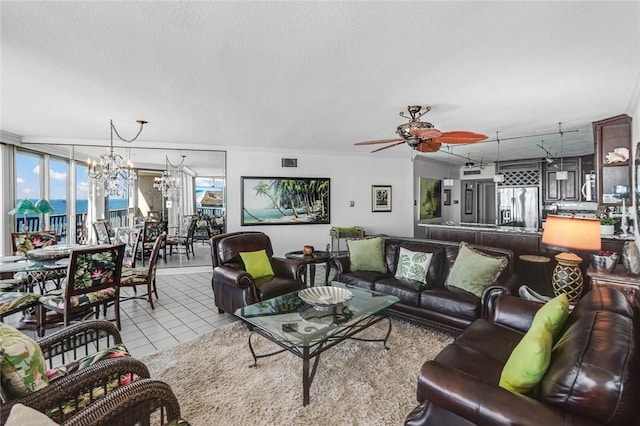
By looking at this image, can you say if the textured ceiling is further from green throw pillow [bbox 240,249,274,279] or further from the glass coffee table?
the glass coffee table

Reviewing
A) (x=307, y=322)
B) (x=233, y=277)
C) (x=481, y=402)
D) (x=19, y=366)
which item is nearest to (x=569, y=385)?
(x=481, y=402)

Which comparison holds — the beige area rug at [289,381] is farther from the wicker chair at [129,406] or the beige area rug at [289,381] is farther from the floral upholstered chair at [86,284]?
the floral upholstered chair at [86,284]

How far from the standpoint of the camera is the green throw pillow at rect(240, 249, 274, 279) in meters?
3.52

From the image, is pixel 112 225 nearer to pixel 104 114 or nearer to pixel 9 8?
pixel 104 114

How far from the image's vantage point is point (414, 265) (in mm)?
3469

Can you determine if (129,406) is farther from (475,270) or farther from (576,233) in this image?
(576,233)

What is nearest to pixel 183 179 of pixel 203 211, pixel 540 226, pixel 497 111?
pixel 203 211

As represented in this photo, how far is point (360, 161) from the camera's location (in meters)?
6.52

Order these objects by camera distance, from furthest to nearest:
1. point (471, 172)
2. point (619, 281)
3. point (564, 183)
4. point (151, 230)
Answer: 1. point (471, 172)
2. point (564, 183)
3. point (151, 230)
4. point (619, 281)

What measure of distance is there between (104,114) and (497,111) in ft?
15.4

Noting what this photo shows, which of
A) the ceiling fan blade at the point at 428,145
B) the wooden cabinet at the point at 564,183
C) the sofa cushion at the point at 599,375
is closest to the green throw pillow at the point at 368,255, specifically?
the ceiling fan blade at the point at 428,145

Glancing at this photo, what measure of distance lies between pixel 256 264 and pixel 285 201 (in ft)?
8.42

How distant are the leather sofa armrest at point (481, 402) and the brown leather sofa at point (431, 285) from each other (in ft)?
5.23

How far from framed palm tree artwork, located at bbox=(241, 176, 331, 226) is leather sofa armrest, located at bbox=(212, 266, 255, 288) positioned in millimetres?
2459
